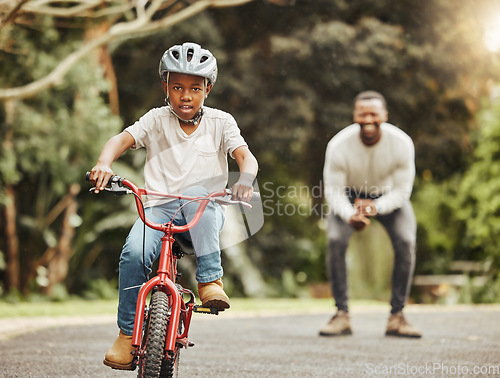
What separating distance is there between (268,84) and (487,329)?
27.0ft

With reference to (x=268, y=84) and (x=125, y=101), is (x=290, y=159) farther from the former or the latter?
(x=125, y=101)

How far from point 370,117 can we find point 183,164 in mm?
3507

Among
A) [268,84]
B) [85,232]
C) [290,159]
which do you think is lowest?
[85,232]

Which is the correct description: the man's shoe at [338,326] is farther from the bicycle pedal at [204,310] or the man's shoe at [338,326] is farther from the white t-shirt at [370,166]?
the bicycle pedal at [204,310]

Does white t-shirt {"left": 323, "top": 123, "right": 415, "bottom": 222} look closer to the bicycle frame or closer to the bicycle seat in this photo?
the bicycle seat

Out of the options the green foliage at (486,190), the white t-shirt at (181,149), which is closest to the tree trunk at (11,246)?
the green foliage at (486,190)

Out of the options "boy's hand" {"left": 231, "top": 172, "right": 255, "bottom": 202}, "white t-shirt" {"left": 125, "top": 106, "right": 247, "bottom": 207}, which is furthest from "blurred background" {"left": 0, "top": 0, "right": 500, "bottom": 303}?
"boy's hand" {"left": 231, "top": 172, "right": 255, "bottom": 202}

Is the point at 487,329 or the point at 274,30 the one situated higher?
the point at 274,30

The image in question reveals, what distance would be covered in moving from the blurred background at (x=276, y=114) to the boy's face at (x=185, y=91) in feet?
28.7

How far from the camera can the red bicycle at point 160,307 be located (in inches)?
154

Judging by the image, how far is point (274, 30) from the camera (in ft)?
53.5

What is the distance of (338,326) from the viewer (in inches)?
311

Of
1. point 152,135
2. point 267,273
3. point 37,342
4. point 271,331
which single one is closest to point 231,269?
point 267,273

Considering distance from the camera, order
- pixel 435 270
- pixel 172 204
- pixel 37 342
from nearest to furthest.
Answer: pixel 172 204, pixel 37 342, pixel 435 270
